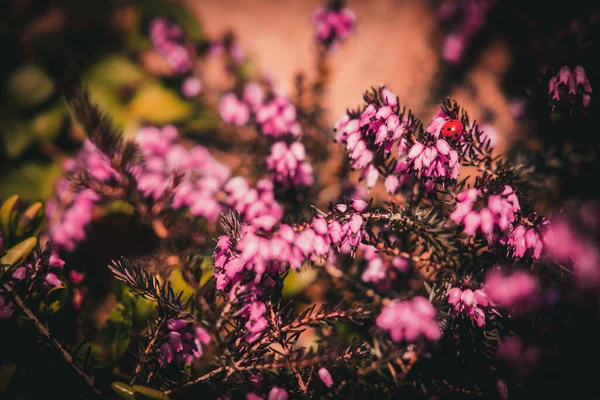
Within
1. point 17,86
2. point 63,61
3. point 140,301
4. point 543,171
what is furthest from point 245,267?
point 17,86

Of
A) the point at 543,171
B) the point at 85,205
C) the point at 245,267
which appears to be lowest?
the point at 245,267

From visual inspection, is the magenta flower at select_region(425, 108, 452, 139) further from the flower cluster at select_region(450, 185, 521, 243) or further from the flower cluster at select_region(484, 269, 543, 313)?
the flower cluster at select_region(484, 269, 543, 313)

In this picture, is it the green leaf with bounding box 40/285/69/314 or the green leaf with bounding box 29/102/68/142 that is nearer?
the green leaf with bounding box 40/285/69/314

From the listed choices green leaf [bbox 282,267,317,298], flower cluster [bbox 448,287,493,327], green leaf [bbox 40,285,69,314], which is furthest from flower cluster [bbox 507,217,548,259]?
green leaf [bbox 40,285,69,314]

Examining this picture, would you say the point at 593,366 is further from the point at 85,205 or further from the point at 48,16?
the point at 48,16

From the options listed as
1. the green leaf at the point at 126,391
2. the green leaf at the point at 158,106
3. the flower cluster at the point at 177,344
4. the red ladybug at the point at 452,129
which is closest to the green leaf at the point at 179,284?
the flower cluster at the point at 177,344

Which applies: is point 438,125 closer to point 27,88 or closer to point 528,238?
point 528,238
